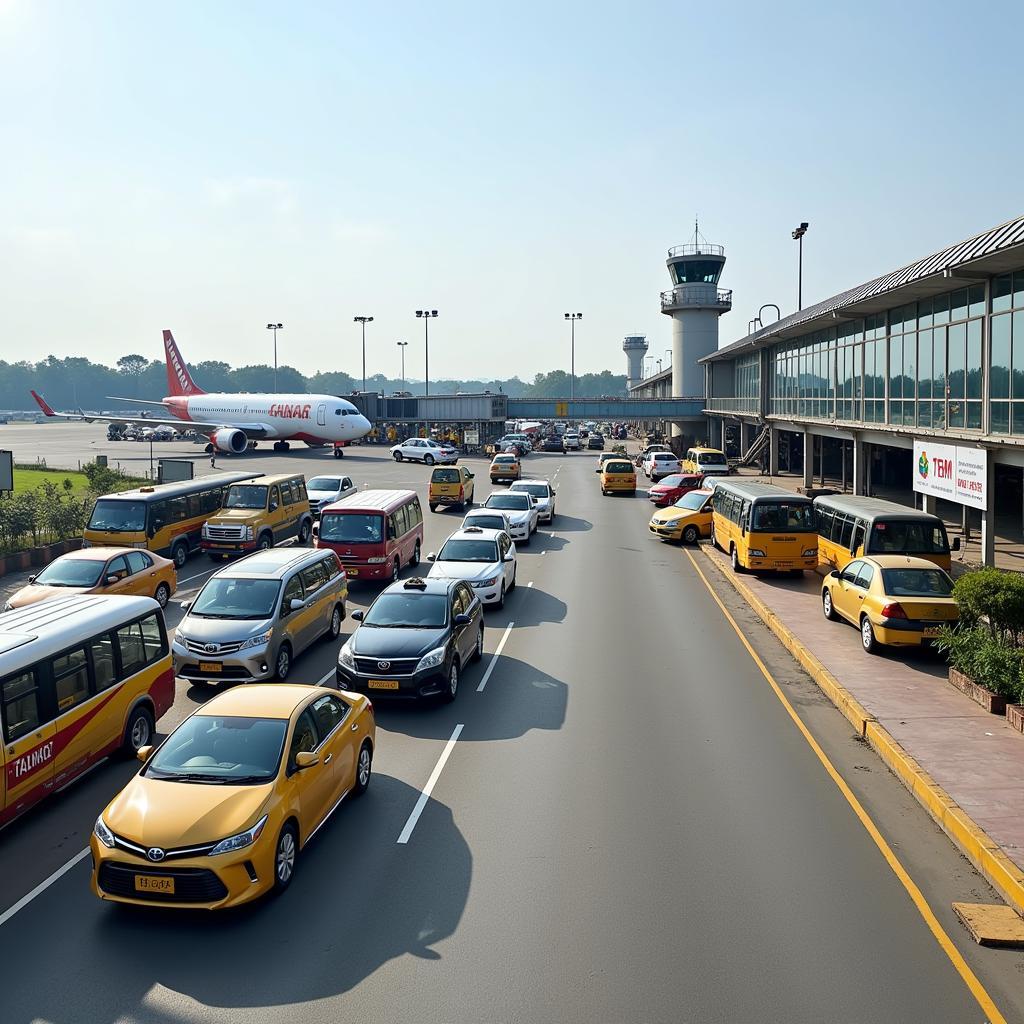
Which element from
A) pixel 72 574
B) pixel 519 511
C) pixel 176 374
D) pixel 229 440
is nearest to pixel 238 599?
pixel 72 574

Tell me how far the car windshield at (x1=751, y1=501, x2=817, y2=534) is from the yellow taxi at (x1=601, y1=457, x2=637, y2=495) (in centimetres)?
2320

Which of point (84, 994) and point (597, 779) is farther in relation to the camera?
point (597, 779)

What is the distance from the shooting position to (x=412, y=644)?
15.1 meters

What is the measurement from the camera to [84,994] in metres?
7.54

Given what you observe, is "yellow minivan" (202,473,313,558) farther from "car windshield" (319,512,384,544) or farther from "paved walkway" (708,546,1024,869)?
"paved walkway" (708,546,1024,869)

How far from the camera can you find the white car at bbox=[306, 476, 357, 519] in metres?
38.1

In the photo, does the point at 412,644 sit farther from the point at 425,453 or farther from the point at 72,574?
the point at 425,453

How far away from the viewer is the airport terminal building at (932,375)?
74.1ft

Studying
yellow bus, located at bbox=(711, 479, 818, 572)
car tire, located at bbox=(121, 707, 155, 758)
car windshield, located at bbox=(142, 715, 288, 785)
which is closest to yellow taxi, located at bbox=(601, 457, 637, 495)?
yellow bus, located at bbox=(711, 479, 818, 572)

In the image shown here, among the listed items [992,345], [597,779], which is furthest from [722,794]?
[992,345]

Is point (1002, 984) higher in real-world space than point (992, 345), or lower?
lower

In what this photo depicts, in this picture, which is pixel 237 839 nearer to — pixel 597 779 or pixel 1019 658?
pixel 597 779

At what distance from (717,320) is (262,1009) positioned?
86424 millimetres

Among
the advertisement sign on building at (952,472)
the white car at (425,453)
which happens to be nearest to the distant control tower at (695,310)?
the white car at (425,453)
